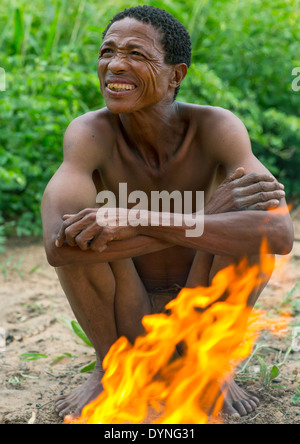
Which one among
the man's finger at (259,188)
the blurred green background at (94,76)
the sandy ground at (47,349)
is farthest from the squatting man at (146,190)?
the blurred green background at (94,76)

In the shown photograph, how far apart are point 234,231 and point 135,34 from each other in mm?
906

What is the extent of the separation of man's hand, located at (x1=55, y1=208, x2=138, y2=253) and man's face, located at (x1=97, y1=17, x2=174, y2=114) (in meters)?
0.49

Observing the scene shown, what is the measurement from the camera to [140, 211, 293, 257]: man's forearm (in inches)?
94.6

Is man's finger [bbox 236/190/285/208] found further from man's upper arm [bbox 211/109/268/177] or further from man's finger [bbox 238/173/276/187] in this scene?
man's upper arm [bbox 211/109/268/177]

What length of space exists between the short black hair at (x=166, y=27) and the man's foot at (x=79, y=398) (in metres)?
1.46

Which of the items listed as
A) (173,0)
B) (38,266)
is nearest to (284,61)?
(173,0)

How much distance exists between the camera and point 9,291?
4.24 m

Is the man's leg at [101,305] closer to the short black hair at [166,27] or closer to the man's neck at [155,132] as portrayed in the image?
the man's neck at [155,132]

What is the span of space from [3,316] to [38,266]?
773mm

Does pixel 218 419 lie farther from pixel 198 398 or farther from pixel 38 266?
pixel 38 266

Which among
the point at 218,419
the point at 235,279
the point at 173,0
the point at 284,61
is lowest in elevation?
the point at 218,419

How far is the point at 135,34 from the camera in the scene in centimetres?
249

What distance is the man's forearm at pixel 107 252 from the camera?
2377 millimetres

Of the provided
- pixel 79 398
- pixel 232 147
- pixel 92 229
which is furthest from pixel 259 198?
pixel 79 398
